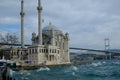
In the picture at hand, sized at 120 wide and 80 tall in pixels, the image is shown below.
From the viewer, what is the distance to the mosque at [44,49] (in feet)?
295

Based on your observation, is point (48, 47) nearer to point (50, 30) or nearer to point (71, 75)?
point (50, 30)

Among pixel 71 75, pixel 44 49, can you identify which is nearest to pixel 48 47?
pixel 44 49

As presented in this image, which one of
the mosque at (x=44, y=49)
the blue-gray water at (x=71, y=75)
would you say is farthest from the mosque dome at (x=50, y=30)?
the blue-gray water at (x=71, y=75)

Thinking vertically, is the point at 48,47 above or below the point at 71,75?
above

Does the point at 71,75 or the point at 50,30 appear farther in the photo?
the point at 50,30

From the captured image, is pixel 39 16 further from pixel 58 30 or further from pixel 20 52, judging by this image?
pixel 58 30

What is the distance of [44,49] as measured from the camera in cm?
9194

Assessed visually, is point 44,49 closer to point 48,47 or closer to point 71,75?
point 48,47

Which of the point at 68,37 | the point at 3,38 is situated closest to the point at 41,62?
the point at 3,38

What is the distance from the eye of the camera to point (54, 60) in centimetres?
9519

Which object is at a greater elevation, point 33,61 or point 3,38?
point 3,38

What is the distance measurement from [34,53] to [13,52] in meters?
9.63

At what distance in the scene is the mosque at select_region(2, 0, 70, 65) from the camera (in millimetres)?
89938

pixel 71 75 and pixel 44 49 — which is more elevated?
pixel 44 49
